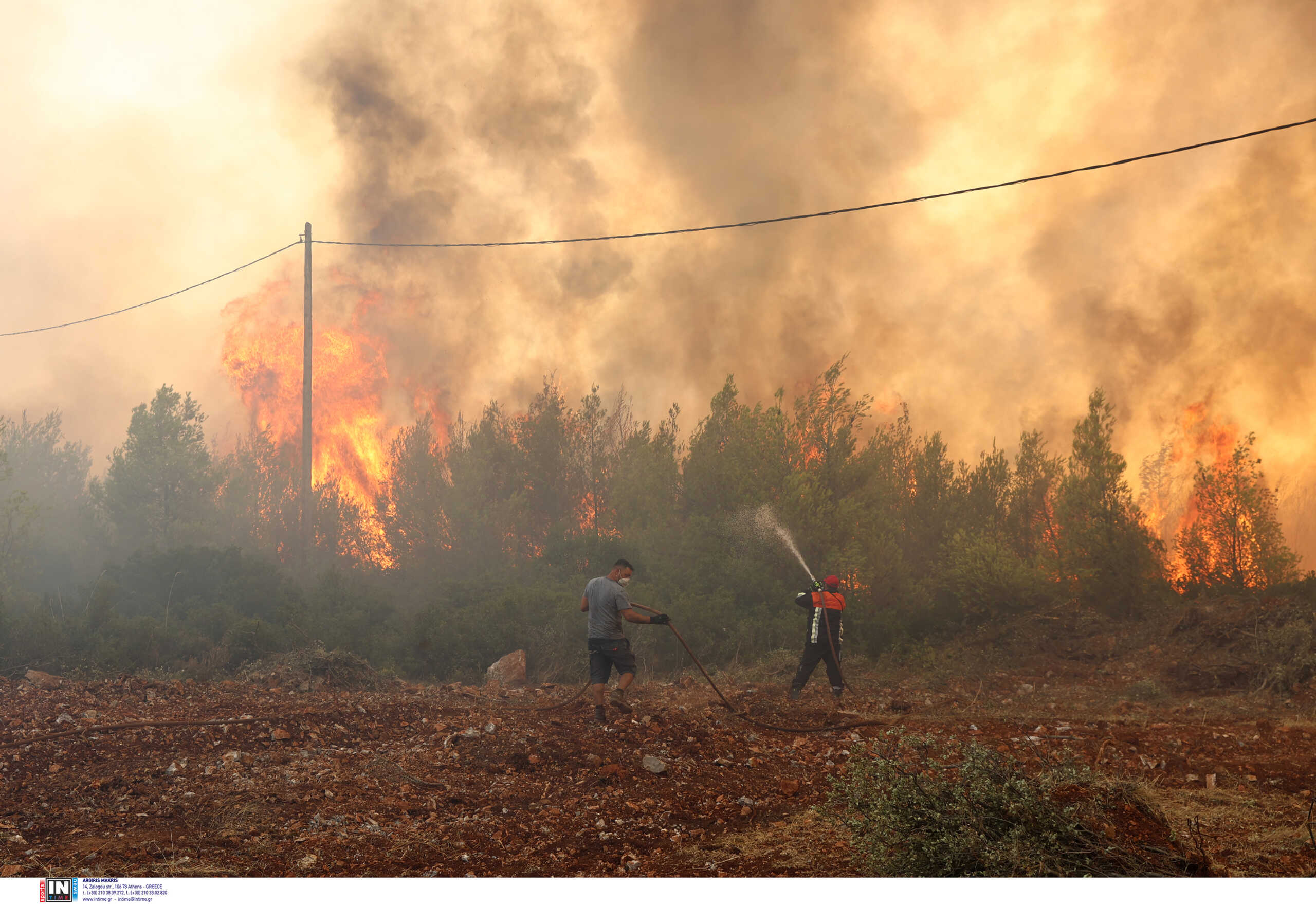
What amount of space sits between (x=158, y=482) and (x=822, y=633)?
27.8m

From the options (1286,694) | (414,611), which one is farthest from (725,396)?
(1286,694)

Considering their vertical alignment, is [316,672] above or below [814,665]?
above

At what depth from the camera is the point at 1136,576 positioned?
20016mm

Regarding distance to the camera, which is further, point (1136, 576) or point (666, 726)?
point (1136, 576)

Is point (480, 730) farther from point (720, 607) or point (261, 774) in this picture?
point (720, 607)

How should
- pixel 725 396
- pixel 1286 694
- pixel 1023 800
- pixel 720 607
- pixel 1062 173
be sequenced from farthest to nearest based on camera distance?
pixel 725 396
pixel 720 607
pixel 1286 694
pixel 1062 173
pixel 1023 800

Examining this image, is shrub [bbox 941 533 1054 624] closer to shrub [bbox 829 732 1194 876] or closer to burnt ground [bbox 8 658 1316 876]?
burnt ground [bbox 8 658 1316 876]

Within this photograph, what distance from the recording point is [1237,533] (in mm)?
19812

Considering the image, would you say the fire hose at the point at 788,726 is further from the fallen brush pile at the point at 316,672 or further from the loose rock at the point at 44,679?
the loose rock at the point at 44,679

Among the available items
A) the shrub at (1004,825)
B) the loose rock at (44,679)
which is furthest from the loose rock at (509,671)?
the shrub at (1004,825)

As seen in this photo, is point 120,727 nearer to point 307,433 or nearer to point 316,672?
point 316,672

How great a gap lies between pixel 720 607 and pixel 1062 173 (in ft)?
35.7

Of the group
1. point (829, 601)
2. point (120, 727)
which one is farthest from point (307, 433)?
point (829, 601)
